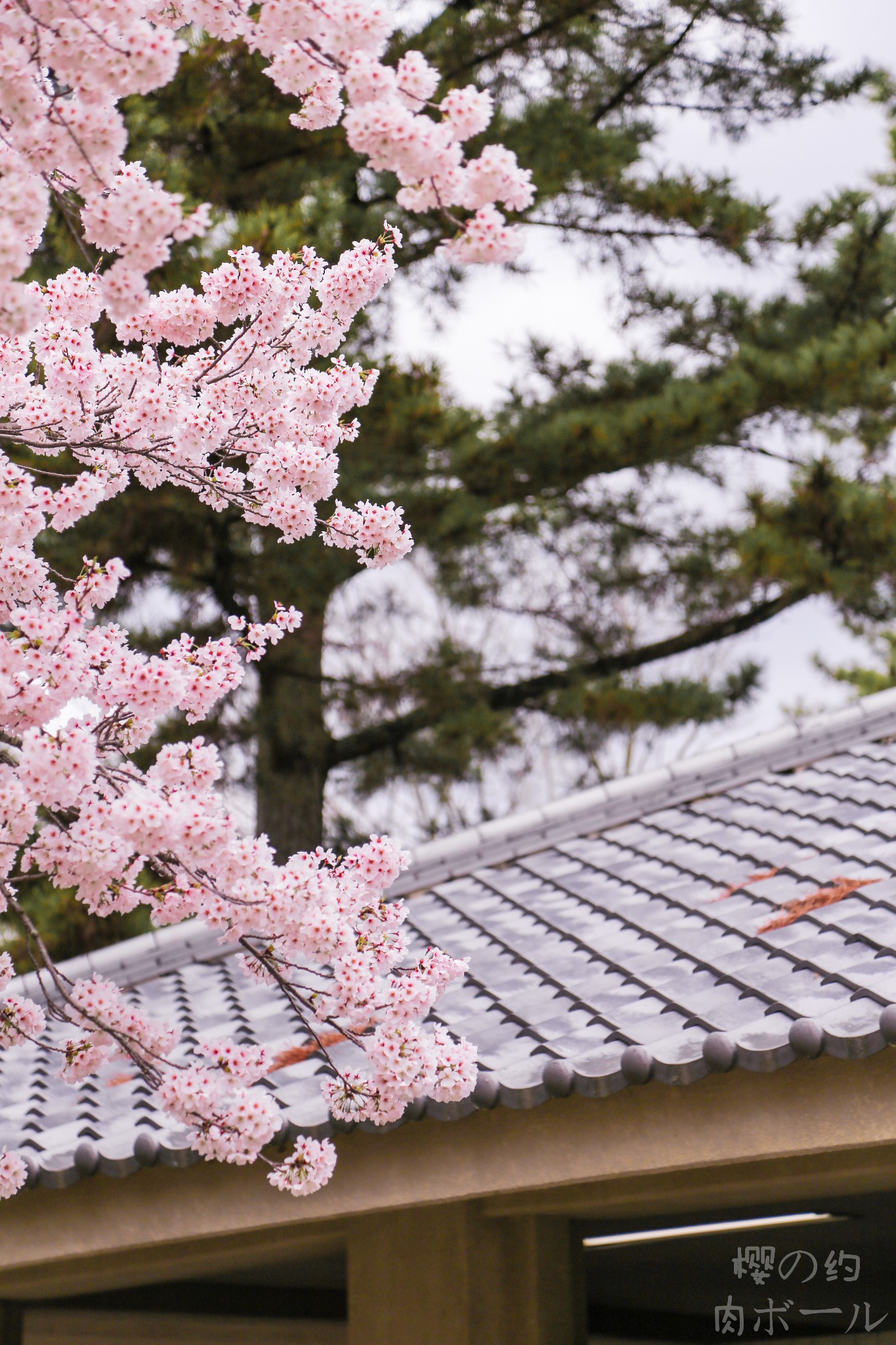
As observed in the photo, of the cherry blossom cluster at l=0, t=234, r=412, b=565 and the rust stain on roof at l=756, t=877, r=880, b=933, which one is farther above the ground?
the cherry blossom cluster at l=0, t=234, r=412, b=565

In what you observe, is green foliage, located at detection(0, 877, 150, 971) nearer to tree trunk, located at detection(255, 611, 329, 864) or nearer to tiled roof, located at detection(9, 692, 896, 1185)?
tree trunk, located at detection(255, 611, 329, 864)

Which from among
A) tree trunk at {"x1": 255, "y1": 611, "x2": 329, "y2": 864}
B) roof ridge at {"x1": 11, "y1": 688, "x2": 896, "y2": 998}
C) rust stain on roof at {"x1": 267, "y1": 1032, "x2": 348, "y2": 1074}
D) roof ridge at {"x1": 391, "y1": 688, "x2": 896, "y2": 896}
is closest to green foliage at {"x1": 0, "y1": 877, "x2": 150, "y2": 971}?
tree trunk at {"x1": 255, "y1": 611, "x2": 329, "y2": 864}

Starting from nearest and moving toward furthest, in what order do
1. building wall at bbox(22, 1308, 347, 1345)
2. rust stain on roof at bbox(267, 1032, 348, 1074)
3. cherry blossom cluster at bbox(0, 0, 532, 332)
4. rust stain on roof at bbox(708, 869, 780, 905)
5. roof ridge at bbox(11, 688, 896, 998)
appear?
cherry blossom cluster at bbox(0, 0, 532, 332)
rust stain on roof at bbox(267, 1032, 348, 1074)
rust stain on roof at bbox(708, 869, 780, 905)
building wall at bbox(22, 1308, 347, 1345)
roof ridge at bbox(11, 688, 896, 998)

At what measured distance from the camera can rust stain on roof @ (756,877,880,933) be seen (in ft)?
11.5

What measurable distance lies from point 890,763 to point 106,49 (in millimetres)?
3946

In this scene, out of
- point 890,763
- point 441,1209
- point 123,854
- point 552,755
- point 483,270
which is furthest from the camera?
point 552,755

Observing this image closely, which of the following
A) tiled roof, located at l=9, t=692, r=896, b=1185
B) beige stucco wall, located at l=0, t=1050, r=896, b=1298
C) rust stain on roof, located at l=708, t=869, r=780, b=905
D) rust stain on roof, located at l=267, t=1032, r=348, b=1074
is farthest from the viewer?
rust stain on roof, located at l=708, t=869, r=780, b=905

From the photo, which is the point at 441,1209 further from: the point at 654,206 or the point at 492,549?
the point at 654,206

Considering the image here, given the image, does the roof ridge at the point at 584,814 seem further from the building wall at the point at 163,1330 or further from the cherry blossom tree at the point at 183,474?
the cherry blossom tree at the point at 183,474

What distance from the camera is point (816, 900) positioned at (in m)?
3.61

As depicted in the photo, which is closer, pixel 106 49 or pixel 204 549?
pixel 106 49

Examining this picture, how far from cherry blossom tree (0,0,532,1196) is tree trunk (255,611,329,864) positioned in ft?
19.2

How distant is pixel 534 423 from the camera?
9070mm

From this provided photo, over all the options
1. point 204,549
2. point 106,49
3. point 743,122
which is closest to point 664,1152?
point 106,49
